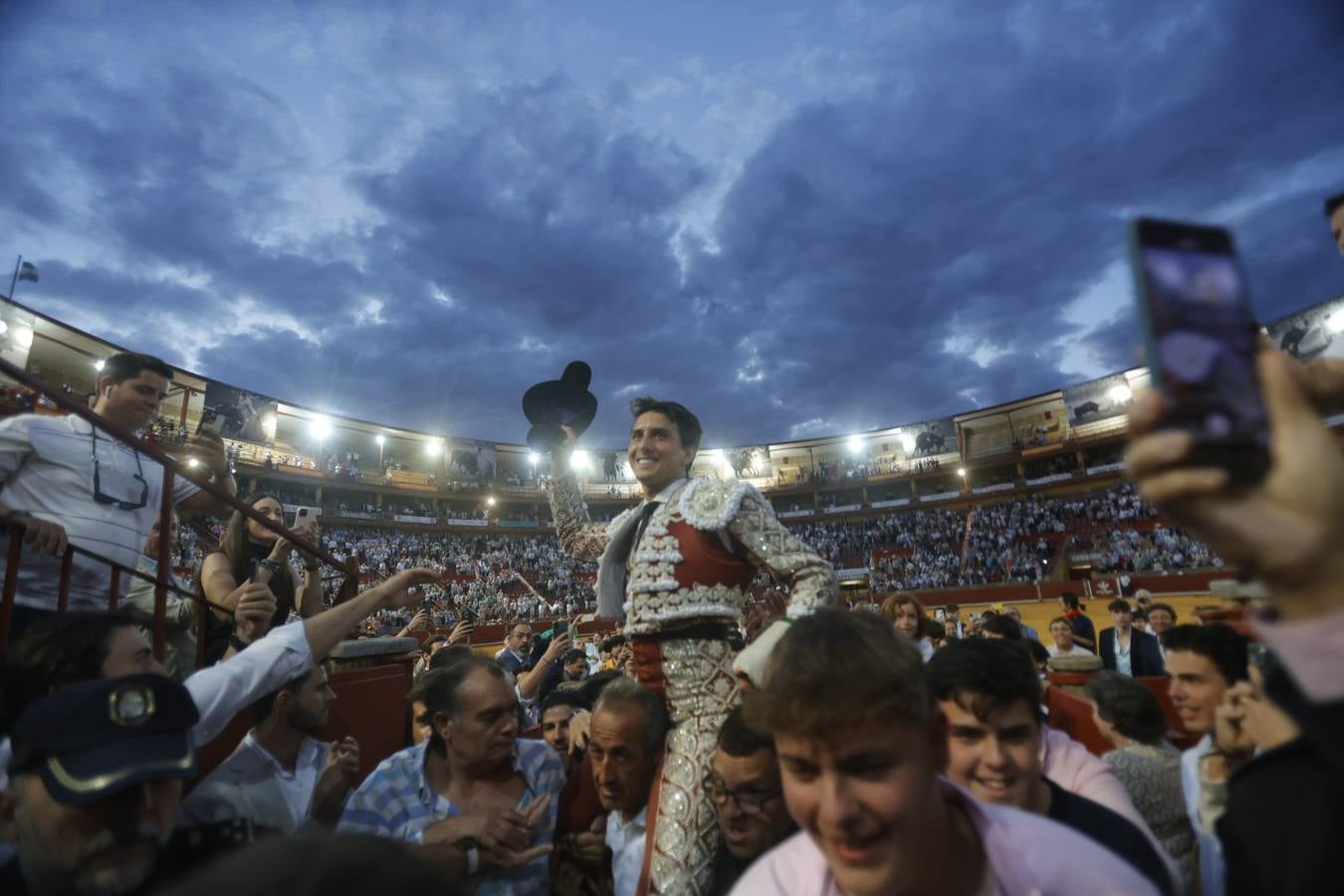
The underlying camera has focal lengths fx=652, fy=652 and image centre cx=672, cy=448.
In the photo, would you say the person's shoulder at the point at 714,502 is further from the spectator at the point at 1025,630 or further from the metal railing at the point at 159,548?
the spectator at the point at 1025,630

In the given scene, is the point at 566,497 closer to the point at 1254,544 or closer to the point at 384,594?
the point at 384,594

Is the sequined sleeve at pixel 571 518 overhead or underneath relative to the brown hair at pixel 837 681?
overhead

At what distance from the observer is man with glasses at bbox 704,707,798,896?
77.8 inches

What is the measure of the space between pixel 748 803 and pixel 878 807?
2.78 feet

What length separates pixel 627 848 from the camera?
2.18 meters

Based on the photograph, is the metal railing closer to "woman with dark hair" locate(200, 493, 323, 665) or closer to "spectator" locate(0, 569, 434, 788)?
"woman with dark hair" locate(200, 493, 323, 665)

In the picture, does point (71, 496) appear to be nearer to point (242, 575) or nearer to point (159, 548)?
point (159, 548)

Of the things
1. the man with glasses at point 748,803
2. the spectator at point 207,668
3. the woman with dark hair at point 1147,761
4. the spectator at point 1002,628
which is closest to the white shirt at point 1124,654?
the spectator at point 1002,628

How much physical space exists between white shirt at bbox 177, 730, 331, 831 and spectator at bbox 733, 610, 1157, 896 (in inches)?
65.0

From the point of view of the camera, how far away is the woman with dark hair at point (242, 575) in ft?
11.4

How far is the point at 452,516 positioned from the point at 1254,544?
1770 inches

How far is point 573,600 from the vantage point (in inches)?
1237

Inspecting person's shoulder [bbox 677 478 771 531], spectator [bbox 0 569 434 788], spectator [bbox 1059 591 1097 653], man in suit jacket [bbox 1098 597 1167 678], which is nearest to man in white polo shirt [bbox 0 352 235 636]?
spectator [bbox 0 569 434 788]

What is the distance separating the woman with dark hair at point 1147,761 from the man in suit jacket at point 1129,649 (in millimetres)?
3944
